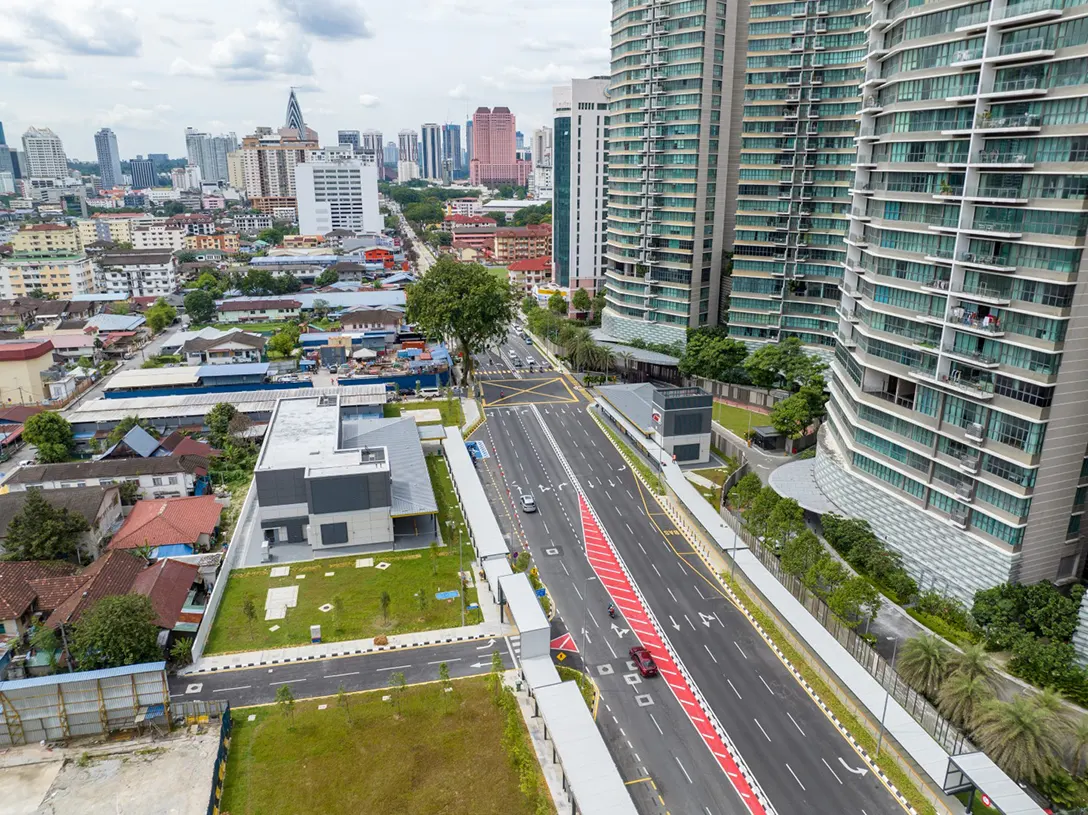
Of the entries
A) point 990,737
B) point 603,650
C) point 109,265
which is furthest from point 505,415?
point 109,265

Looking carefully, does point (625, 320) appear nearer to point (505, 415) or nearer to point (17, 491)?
point (505, 415)

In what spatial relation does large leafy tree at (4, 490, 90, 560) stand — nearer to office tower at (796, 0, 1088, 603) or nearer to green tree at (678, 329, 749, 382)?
office tower at (796, 0, 1088, 603)

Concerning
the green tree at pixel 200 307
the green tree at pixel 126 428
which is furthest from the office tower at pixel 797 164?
the green tree at pixel 200 307

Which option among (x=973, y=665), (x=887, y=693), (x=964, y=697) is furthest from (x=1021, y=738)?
(x=887, y=693)

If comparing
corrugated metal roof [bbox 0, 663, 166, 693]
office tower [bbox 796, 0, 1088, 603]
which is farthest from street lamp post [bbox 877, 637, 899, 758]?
corrugated metal roof [bbox 0, 663, 166, 693]

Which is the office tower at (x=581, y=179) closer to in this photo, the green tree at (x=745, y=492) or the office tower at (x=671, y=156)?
the office tower at (x=671, y=156)

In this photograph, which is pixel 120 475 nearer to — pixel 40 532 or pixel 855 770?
pixel 40 532
